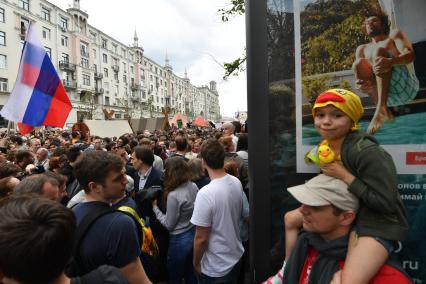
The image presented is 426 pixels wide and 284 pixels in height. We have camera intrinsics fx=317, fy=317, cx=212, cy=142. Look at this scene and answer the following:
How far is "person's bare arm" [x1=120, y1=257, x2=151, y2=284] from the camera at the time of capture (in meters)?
2.13

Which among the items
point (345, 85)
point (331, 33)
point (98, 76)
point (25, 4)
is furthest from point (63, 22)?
point (345, 85)

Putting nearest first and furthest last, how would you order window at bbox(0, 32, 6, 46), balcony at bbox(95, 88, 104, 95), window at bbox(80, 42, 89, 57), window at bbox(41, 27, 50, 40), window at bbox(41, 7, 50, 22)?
window at bbox(0, 32, 6, 46)
window at bbox(41, 7, 50, 22)
window at bbox(41, 27, 50, 40)
window at bbox(80, 42, 89, 57)
balcony at bbox(95, 88, 104, 95)

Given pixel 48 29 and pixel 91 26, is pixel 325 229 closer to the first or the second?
pixel 48 29

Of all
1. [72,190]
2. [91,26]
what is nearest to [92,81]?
[91,26]

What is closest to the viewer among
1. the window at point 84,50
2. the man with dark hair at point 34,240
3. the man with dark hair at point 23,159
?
the man with dark hair at point 34,240

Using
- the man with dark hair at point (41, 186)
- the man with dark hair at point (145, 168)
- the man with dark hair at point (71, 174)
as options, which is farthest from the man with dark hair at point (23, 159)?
the man with dark hair at point (41, 186)

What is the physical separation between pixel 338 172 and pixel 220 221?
1.87m

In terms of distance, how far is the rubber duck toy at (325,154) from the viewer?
1.52 meters

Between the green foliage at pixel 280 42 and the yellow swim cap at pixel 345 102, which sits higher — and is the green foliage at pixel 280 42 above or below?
above

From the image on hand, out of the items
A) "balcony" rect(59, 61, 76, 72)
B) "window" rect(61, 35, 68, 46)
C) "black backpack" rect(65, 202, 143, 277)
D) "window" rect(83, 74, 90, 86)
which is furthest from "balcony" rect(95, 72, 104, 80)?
"black backpack" rect(65, 202, 143, 277)

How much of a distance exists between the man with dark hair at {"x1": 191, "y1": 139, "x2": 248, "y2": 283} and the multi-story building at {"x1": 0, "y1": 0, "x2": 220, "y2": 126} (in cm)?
2547

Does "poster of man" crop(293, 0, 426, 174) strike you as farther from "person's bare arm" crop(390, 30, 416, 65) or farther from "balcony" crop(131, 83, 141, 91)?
"balcony" crop(131, 83, 141, 91)

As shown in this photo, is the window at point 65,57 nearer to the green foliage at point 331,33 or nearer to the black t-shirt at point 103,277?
the black t-shirt at point 103,277

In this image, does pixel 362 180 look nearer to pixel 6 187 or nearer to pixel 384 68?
pixel 384 68
